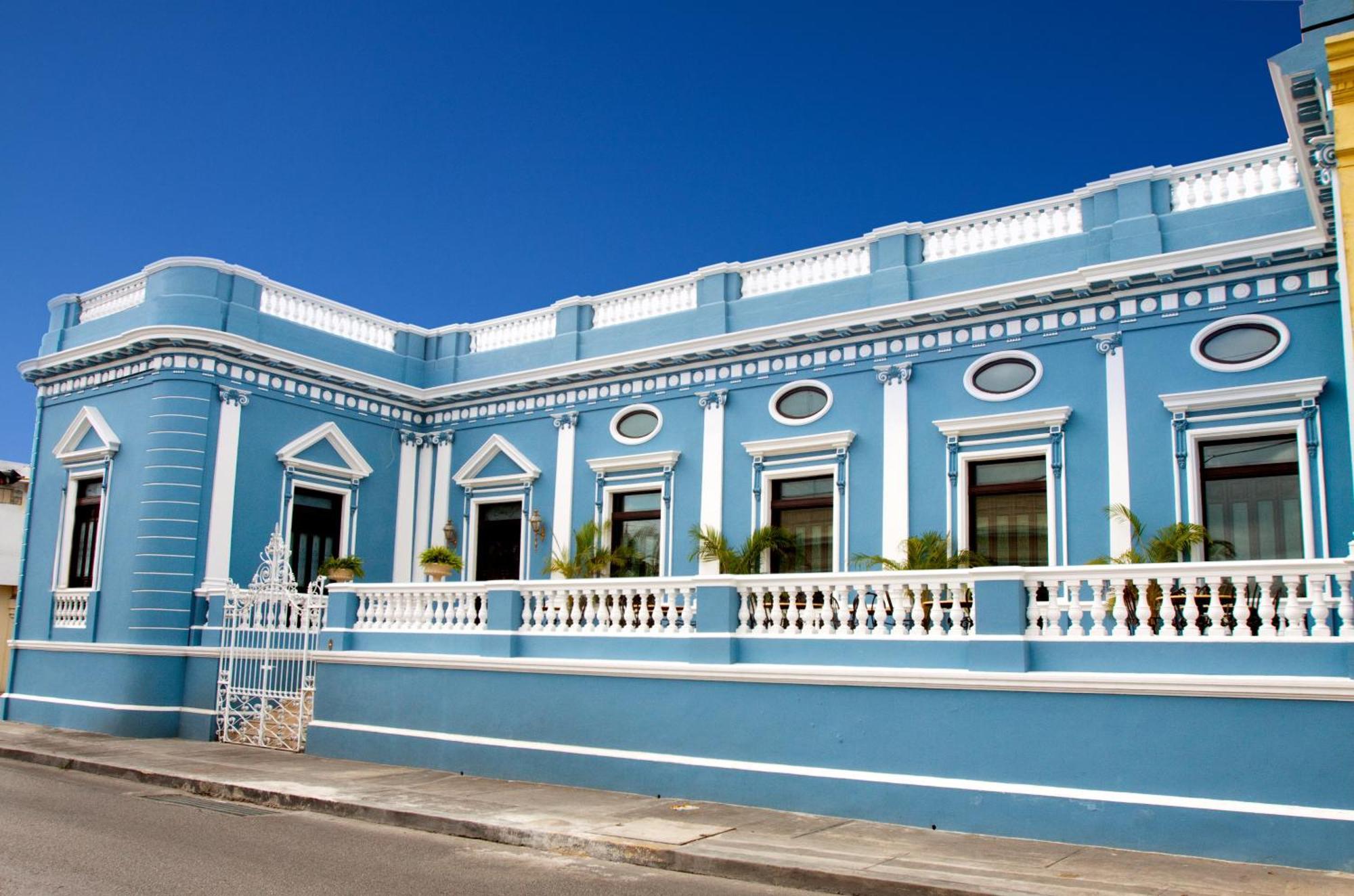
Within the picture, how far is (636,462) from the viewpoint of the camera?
52.0 ft

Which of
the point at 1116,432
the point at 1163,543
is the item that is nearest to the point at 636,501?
the point at 1116,432

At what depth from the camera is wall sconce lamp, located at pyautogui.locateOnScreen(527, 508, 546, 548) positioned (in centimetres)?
1664

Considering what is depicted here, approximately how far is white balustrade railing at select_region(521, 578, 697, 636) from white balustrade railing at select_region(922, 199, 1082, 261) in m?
5.70

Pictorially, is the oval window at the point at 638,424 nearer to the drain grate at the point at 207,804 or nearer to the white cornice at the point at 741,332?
the white cornice at the point at 741,332

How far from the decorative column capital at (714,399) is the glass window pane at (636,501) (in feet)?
4.94

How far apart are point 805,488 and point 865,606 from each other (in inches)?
206

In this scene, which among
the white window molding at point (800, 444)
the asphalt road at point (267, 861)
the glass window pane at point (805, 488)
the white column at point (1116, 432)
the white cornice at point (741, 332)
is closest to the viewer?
the asphalt road at point (267, 861)

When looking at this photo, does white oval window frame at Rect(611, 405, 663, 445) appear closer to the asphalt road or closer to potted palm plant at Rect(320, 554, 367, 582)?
potted palm plant at Rect(320, 554, 367, 582)

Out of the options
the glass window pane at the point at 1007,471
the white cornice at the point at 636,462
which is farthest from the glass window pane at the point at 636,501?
the glass window pane at the point at 1007,471

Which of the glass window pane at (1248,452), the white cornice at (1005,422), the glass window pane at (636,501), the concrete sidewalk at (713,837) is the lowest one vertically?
the concrete sidewalk at (713,837)

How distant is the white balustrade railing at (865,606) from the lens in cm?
912

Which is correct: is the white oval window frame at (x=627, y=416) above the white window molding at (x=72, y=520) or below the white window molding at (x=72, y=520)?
above

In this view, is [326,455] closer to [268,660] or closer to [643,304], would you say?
[268,660]

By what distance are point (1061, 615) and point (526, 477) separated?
9444 mm
